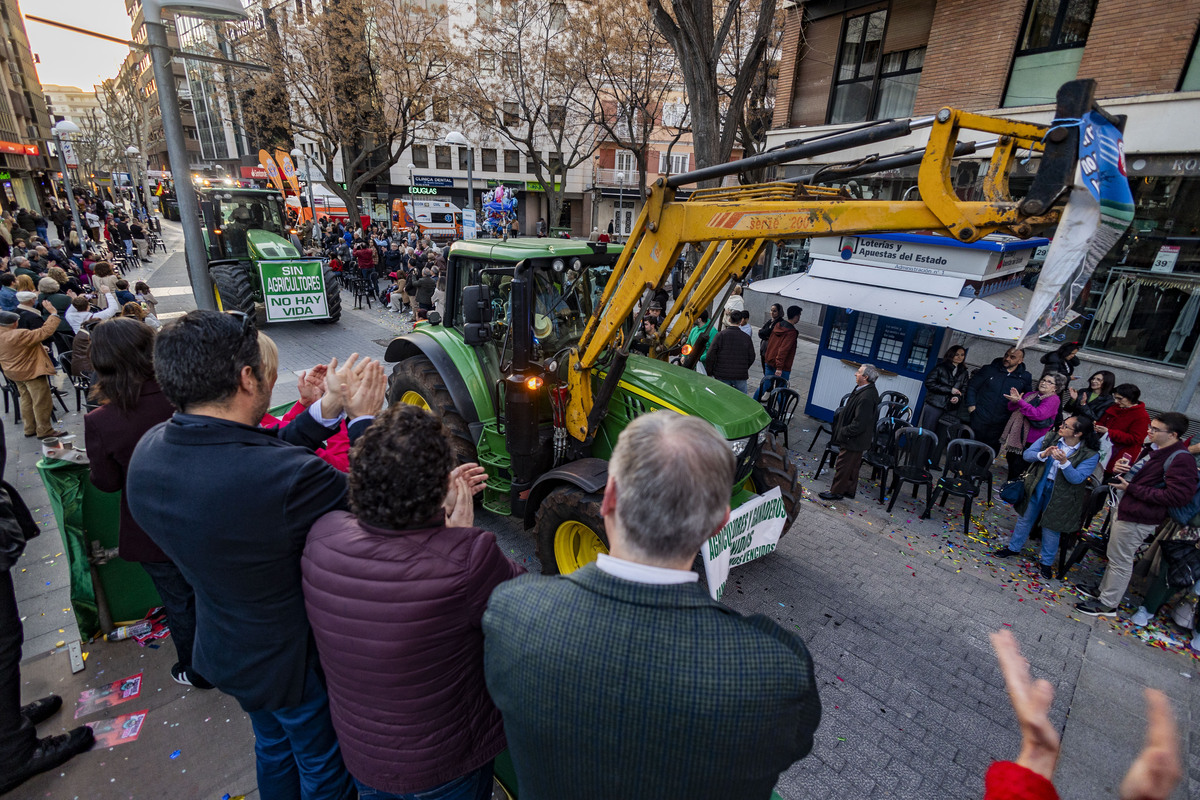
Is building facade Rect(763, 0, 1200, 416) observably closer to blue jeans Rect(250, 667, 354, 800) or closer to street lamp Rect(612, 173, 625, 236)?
blue jeans Rect(250, 667, 354, 800)

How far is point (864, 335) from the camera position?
7.70 m

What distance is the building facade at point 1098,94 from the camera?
8.59 metres

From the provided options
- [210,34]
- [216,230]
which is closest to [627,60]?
[216,230]

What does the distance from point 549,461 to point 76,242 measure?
64.9 ft

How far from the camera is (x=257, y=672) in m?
1.86

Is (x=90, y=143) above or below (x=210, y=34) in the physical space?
below

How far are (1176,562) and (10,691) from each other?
24.2 feet

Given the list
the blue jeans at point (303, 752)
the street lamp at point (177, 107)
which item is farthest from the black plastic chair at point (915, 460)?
the street lamp at point (177, 107)

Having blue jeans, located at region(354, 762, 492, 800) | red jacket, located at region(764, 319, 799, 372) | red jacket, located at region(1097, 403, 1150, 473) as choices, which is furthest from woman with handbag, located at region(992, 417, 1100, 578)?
blue jeans, located at region(354, 762, 492, 800)

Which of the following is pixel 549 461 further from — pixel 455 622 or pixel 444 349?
pixel 455 622

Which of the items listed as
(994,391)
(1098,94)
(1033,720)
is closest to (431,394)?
(1033,720)

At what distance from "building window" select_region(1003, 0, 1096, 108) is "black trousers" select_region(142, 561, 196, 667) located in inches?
545

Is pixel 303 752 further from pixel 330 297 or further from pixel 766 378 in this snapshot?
A: pixel 330 297

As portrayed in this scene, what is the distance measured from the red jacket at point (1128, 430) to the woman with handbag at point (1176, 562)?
1626 mm
